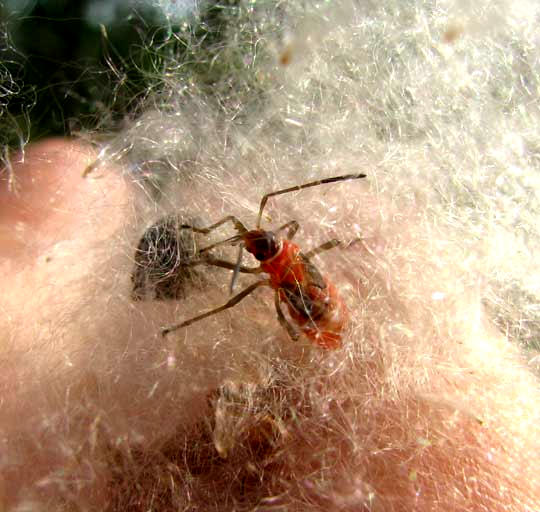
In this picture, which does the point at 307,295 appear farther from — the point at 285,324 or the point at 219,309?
the point at 219,309

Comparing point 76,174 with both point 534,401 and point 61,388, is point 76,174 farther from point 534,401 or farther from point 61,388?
point 534,401

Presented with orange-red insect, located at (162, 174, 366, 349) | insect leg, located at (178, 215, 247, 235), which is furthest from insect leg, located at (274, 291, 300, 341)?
insect leg, located at (178, 215, 247, 235)

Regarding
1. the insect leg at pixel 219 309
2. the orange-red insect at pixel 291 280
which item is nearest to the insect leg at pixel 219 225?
the orange-red insect at pixel 291 280

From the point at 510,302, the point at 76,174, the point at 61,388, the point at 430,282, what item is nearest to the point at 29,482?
the point at 61,388

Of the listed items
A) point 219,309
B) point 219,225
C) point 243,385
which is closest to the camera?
point 243,385

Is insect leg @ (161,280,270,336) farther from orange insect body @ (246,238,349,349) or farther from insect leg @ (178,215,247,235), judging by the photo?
insect leg @ (178,215,247,235)

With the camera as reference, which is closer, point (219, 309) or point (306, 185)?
point (219, 309)

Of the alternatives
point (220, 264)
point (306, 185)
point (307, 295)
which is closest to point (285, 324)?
point (307, 295)
